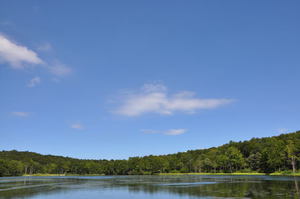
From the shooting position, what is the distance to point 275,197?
33.7 m

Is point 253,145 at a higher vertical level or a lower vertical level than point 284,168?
higher

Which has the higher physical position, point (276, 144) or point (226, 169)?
point (276, 144)

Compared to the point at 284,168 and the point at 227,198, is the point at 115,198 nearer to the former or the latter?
the point at 227,198

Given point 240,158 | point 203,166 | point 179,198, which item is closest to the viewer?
point 179,198

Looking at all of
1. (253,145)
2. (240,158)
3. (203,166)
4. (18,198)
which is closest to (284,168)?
(240,158)

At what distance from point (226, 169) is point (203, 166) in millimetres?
18158

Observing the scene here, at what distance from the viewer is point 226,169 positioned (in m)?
180

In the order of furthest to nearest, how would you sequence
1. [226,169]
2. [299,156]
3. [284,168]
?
[226,169]
[284,168]
[299,156]

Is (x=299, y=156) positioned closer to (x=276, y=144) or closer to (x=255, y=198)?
(x=276, y=144)

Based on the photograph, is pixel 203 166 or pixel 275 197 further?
pixel 203 166

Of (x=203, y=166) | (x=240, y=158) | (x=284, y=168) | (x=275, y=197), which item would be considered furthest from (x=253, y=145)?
(x=275, y=197)

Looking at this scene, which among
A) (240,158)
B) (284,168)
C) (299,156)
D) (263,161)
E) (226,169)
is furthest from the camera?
(226,169)

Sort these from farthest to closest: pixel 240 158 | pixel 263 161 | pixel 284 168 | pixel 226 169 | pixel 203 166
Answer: pixel 203 166, pixel 226 169, pixel 240 158, pixel 263 161, pixel 284 168

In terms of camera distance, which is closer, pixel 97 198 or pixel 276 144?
pixel 97 198
